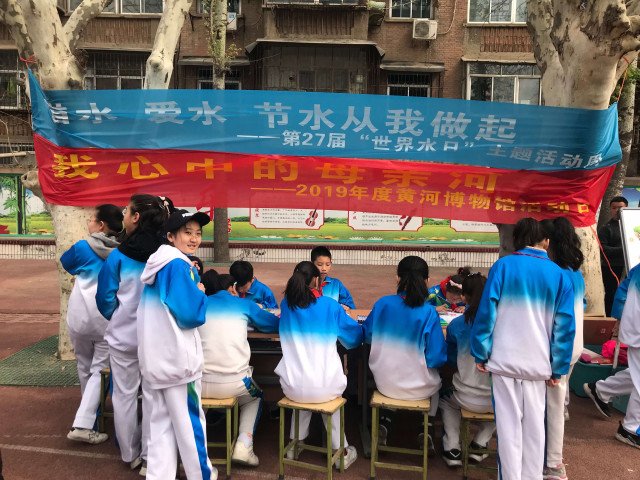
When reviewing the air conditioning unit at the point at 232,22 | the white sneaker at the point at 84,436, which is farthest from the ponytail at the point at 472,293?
the air conditioning unit at the point at 232,22

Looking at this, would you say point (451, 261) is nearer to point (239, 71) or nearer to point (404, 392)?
point (239, 71)

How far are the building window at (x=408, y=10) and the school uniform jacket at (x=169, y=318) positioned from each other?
45.2 feet

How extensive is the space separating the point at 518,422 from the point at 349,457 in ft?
4.08

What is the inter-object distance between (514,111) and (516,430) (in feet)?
8.27

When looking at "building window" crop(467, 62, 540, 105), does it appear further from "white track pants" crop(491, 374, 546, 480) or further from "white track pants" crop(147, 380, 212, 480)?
"white track pants" crop(147, 380, 212, 480)

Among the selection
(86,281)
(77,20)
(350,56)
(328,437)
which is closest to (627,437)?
(328,437)

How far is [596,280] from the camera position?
5.86 m

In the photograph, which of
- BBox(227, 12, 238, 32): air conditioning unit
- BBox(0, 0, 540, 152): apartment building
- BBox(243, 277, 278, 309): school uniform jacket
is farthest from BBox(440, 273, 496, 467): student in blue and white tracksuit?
BBox(227, 12, 238, 32): air conditioning unit

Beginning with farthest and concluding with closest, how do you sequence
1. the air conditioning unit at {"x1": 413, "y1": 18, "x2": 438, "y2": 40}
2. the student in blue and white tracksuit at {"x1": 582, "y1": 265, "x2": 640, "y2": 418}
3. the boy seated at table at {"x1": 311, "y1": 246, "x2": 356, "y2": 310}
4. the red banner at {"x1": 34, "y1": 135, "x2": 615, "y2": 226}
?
1. the air conditioning unit at {"x1": 413, "y1": 18, "x2": 438, "y2": 40}
2. the boy seated at table at {"x1": 311, "y1": 246, "x2": 356, "y2": 310}
3. the student in blue and white tracksuit at {"x1": 582, "y1": 265, "x2": 640, "y2": 418}
4. the red banner at {"x1": 34, "y1": 135, "x2": 615, "y2": 226}

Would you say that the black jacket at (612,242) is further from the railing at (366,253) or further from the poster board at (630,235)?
the railing at (366,253)

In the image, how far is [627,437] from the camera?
4539 millimetres

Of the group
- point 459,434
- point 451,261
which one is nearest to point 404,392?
point 459,434

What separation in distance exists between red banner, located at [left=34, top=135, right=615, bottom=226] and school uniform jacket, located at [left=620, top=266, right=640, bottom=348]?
0.61 m

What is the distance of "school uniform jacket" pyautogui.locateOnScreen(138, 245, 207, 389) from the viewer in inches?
130
